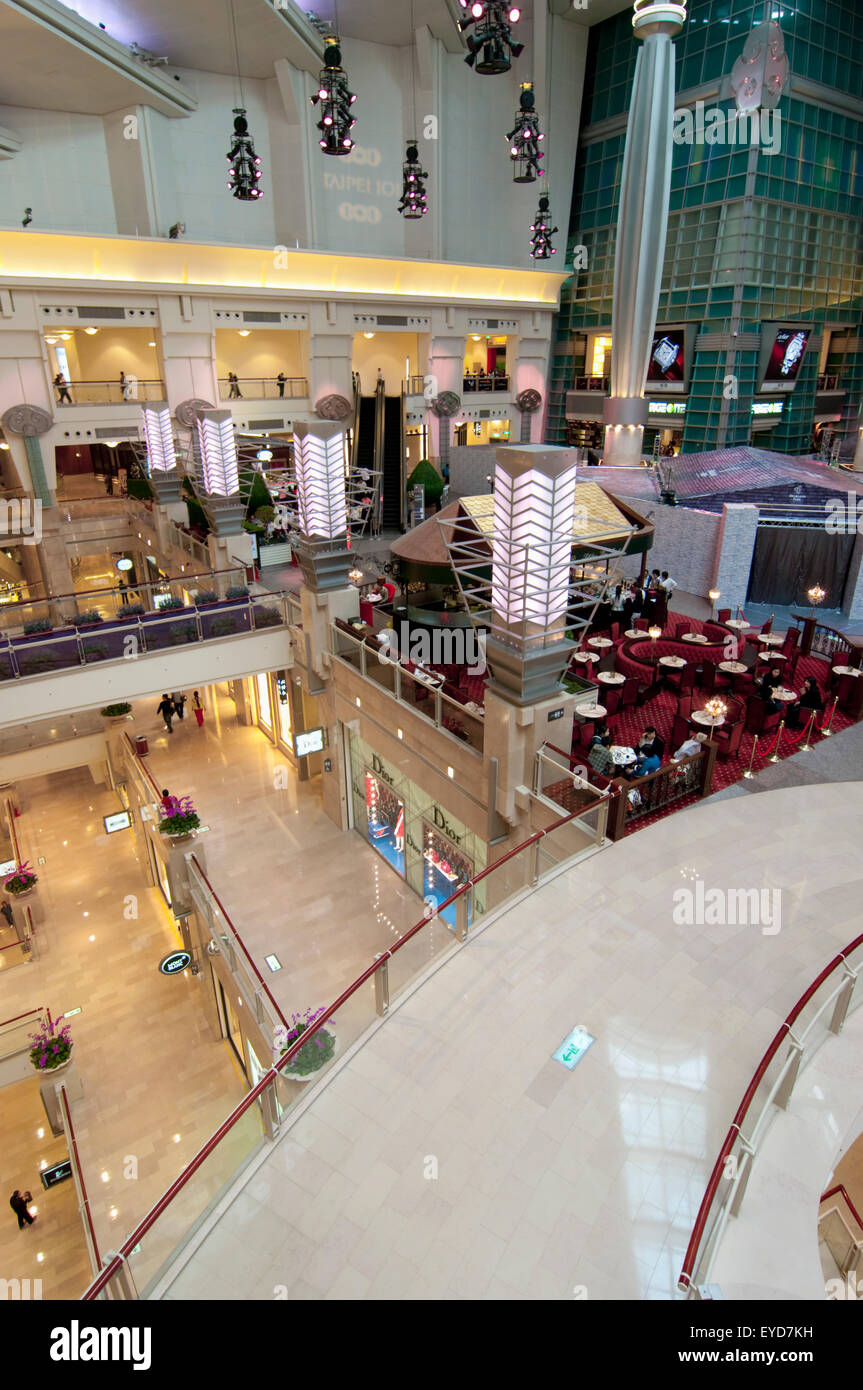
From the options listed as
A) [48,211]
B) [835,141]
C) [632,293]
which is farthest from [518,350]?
[48,211]

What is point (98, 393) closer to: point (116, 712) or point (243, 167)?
point (243, 167)

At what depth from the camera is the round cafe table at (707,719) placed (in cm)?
972

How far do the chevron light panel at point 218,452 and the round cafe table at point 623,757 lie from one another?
11.5 metres

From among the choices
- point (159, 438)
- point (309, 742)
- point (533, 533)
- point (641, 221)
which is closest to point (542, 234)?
point (641, 221)

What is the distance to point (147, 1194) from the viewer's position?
32.2 ft

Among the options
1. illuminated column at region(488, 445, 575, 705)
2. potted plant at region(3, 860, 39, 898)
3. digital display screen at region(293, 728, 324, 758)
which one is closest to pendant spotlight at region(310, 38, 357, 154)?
illuminated column at region(488, 445, 575, 705)

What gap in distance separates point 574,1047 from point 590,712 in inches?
210

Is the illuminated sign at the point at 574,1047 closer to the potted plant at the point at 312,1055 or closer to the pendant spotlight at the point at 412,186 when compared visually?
the potted plant at the point at 312,1055

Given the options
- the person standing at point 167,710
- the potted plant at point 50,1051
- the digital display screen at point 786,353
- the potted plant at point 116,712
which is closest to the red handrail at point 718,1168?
the potted plant at point 50,1051

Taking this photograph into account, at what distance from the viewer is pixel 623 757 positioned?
8836mm

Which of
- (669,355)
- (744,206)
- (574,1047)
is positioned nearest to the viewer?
(574,1047)

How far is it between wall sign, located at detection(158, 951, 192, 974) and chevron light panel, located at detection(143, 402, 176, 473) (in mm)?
13651

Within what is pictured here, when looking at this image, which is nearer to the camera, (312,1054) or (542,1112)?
(542,1112)
